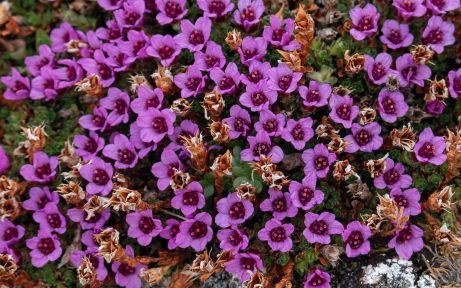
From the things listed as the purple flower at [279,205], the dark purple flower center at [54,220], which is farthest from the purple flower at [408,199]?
the dark purple flower center at [54,220]

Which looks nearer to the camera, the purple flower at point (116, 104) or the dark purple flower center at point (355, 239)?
the dark purple flower center at point (355, 239)

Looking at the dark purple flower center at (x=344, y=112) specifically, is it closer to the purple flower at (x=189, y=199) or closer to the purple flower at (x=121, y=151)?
the purple flower at (x=189, y=199)

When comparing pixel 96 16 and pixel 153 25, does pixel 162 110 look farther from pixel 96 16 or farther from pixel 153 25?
pixel 96 16

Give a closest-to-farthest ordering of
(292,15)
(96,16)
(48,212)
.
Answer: (48,212)
(292,15)
(96,16)

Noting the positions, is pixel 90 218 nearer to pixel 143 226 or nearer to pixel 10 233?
pixel 143 226

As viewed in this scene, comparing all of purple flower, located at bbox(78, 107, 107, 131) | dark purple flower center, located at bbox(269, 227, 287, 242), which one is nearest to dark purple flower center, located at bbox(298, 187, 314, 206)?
dark purple flower center, located at bbox(269, 227, 287, 242)

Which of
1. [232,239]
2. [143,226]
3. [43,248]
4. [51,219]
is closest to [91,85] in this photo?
[51,219]

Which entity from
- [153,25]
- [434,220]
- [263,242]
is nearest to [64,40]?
[153,25]
